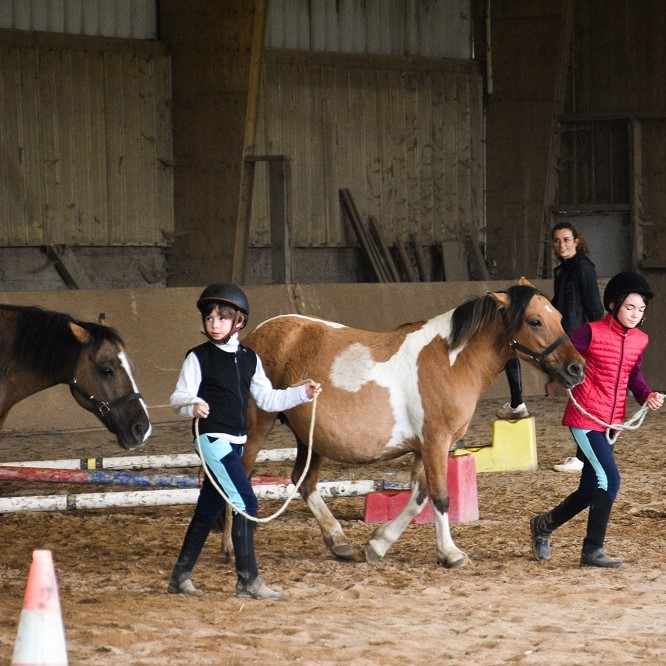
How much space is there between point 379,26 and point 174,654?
15133 mm

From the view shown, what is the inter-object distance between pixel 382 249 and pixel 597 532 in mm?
12060

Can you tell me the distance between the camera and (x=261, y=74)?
546 inches

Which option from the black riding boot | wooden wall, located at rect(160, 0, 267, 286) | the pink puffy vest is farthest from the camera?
wooden wall, located at rect(160, 0, 267, 286)

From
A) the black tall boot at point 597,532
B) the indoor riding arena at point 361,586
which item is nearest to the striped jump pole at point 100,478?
the indoor riding arena at point 361,586

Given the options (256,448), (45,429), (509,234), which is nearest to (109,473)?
(256,448)

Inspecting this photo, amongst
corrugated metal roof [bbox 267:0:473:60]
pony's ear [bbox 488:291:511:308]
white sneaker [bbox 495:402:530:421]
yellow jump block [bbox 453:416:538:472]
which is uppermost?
corrugated metal roof [bbox 267:0:473:60]

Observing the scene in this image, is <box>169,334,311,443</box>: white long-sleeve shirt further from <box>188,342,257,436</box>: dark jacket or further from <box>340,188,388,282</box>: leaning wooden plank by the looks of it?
<box>340,188,388,282</box>: leaning wooden plank

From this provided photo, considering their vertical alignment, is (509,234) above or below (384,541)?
above

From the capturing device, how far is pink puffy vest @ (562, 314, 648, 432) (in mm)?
6059

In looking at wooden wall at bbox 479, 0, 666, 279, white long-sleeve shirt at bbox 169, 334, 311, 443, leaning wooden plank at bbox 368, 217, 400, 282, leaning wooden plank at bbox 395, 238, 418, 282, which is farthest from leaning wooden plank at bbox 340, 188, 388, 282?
white long-sleeve shirt at bbox 169, 334, 311, 443

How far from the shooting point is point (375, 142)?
59.8 ft

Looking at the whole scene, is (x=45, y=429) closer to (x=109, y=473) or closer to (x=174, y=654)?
(x=109, y=473)

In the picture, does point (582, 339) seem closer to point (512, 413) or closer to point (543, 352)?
point (543, 352)

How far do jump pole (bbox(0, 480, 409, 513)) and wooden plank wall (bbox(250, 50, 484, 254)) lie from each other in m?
10.3
